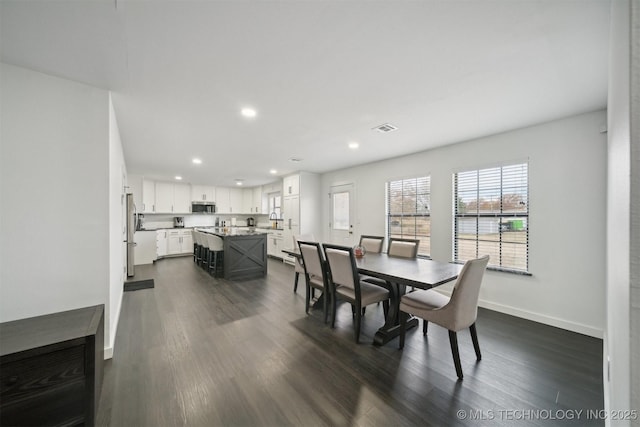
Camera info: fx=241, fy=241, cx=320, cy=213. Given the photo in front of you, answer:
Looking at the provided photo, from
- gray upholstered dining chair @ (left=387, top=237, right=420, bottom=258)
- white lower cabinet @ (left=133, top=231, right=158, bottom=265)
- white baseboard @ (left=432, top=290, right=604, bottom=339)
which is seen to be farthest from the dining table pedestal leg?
white lower cabinet @ (left=133, top=231, right=158, bottom=265)

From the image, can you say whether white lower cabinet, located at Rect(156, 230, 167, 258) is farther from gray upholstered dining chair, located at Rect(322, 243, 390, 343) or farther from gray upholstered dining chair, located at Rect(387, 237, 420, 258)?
gray upholstered dining chair, located at Rect(387, 237, 420, 258)

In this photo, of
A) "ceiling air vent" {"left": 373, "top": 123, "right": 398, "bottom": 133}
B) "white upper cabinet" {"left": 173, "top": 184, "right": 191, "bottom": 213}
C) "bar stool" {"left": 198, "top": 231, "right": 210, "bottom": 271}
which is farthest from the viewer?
"white upper cabinet" {"left": 173, "top": 184, "right": 191, "bottom": 213}

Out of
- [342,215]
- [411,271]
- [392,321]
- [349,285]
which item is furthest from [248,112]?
[342,215]

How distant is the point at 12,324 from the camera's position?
1.62 m

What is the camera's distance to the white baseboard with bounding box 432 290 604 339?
8.63 ft

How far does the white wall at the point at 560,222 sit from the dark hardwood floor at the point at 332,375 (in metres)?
0.27

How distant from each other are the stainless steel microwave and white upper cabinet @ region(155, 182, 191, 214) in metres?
0.16

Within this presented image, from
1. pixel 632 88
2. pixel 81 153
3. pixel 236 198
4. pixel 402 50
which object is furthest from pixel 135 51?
pixel 236 198

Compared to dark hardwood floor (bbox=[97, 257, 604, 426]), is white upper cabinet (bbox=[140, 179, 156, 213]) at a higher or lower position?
higher

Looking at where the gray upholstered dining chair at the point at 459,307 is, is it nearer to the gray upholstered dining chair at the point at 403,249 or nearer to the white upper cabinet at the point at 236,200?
the gray upholstered dining chair at the point at 403,249

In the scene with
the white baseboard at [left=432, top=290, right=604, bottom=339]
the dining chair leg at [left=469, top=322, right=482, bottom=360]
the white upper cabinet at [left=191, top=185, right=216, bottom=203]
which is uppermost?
the white upper cabinet at [left=191, top=185, right=216, bottom=203]

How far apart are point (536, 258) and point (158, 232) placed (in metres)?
8.65

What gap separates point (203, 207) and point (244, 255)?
402 centimetres

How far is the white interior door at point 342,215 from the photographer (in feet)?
18.3
